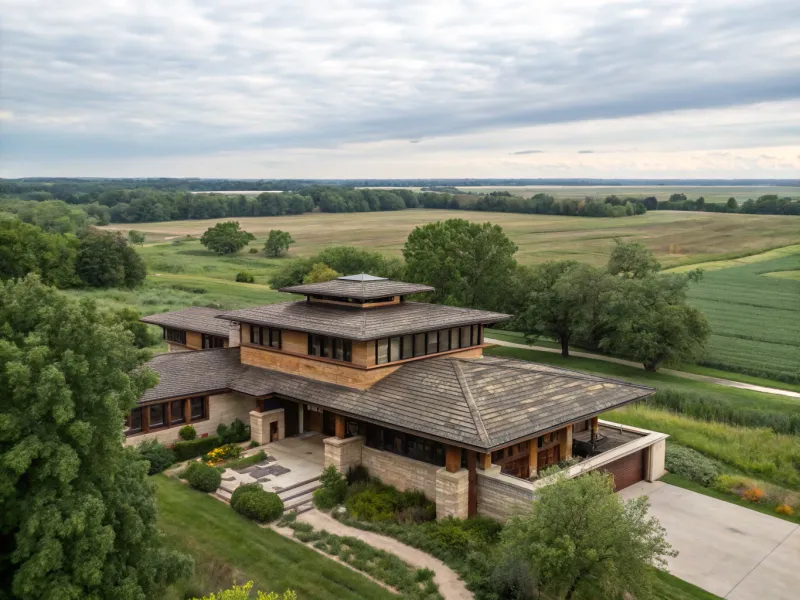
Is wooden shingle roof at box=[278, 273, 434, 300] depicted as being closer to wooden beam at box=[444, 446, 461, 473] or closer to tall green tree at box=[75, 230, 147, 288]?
wooden beam at box=[444, 446, 461, 473]

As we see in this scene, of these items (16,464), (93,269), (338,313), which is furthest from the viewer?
(93,269)

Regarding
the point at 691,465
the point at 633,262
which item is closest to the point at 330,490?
the point at 691,465

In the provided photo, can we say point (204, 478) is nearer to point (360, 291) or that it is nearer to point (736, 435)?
point (360, 291)

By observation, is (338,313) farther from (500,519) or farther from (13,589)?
(13,589)

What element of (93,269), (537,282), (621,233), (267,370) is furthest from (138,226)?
(267,370)

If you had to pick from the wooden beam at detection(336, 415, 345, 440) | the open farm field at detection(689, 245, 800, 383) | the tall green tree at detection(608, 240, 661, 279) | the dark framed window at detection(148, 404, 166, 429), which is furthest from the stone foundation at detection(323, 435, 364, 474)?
the tall green tree at detection(608, 240, 661, 279)
